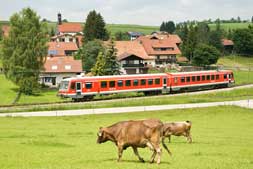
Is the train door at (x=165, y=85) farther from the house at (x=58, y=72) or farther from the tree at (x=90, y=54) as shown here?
the tree at (x=90, y=54)

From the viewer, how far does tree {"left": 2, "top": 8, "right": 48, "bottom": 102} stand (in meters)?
66.8

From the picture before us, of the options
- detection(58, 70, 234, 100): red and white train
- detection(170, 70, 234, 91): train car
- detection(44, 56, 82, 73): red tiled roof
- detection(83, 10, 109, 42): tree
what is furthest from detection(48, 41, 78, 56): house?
detection(58, 70, 234, 100): red and white train

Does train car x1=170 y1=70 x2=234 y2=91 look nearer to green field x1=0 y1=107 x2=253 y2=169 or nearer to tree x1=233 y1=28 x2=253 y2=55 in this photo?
green field x1=0 y1=107 x2=253 y2=169

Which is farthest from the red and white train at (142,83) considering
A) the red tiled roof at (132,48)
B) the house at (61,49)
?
the house at (61,49)

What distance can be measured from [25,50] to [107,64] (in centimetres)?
1509

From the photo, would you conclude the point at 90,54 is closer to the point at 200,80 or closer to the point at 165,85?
the point at 200,80

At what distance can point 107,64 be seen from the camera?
7750cm

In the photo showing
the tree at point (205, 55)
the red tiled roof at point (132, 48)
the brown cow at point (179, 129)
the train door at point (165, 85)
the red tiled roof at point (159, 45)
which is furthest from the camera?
the red tiled roof at point (159, 45)

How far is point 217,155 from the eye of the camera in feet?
59.7

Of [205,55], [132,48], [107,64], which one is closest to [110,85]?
[107,64]

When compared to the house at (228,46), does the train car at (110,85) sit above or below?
below

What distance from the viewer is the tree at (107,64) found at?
7344 centimetres

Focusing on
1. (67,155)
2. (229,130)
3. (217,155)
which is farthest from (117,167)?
(229,130)

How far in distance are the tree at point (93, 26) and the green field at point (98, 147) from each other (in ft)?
246
